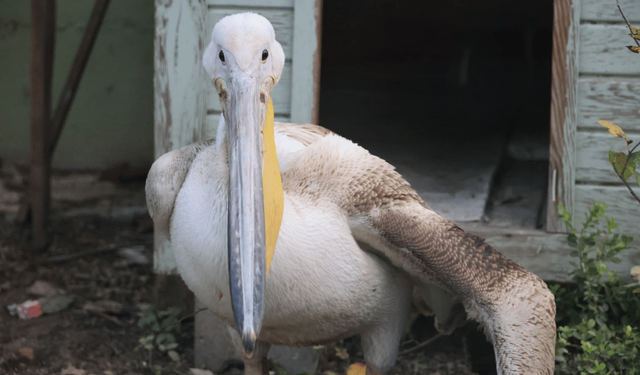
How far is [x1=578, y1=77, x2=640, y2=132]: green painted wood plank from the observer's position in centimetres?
310

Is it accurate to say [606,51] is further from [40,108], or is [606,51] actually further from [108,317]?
[40,108]

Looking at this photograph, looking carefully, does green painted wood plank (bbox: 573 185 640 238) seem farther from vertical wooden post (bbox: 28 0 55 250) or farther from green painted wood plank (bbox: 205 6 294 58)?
vertical wooden post (bbox: 28 0 55 250)

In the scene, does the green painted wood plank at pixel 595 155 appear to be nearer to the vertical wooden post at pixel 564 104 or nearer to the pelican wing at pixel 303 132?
the vertical wooden post at pixel 564 104

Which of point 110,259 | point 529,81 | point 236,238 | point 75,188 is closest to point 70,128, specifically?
point 75,188

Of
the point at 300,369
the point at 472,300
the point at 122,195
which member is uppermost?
the point at 472,300

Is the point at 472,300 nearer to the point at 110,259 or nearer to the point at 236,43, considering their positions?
the point at 236,43

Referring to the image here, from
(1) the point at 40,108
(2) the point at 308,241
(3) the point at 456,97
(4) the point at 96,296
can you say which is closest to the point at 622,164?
(2) the point at 308,241

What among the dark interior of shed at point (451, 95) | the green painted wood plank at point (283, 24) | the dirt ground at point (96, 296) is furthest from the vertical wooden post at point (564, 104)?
the green painted wood plank at point (283, 24)

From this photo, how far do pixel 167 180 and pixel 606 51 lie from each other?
192 cm

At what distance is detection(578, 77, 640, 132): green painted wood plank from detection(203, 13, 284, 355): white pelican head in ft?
5.11

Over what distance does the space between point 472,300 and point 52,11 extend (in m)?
3.09

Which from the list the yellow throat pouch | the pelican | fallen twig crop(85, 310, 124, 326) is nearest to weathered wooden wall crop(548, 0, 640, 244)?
the pelican

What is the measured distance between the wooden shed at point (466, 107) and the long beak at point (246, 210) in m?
1.22

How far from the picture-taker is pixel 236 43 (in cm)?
201
